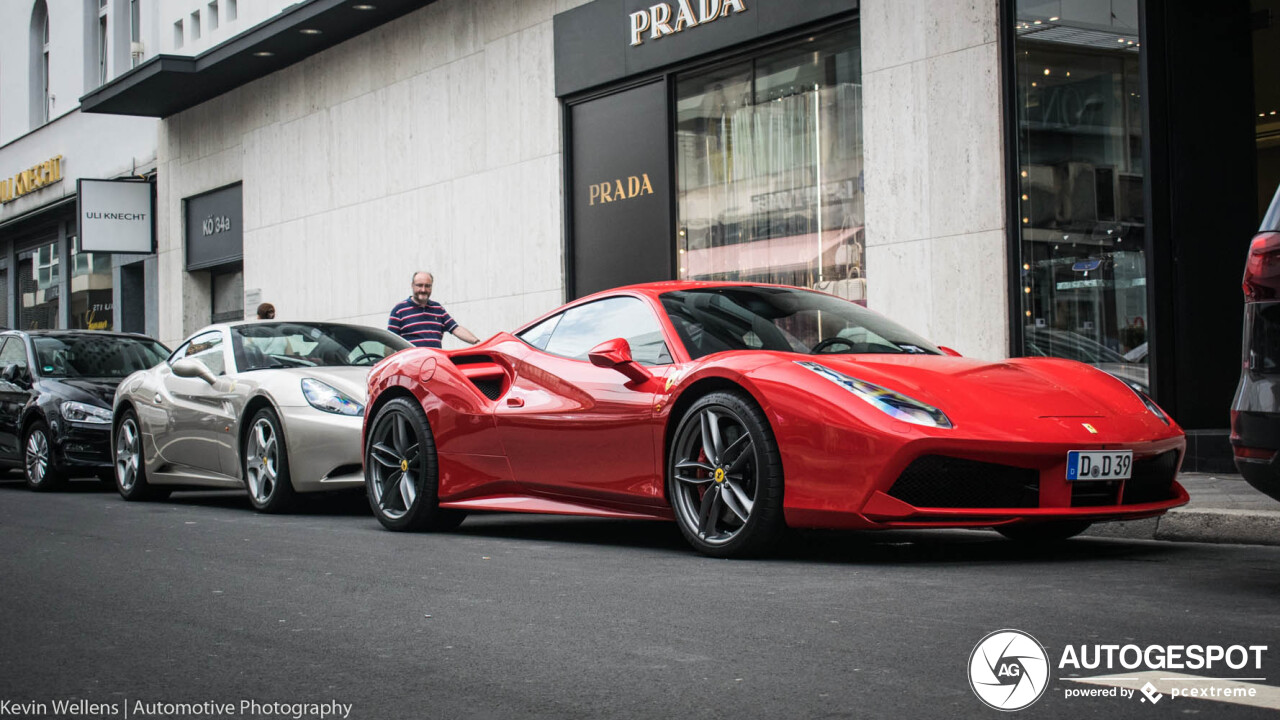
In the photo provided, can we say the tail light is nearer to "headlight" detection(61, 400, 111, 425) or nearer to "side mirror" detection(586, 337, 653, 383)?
"side mirror" detection(586, 337, 653, 383)

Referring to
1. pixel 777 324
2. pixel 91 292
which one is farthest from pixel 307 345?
pixel 91 292

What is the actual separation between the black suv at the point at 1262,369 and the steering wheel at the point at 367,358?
665cm

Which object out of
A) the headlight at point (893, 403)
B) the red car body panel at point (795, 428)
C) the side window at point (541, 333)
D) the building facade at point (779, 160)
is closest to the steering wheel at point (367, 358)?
the red car body panel at point (795, 428)

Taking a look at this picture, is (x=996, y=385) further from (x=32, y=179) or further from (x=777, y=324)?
(x=32, y=179)

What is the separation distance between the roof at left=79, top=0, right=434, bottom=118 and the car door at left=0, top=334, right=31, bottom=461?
6585mm

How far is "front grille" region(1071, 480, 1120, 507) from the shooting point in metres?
5.25

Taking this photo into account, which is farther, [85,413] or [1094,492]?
[85,413]

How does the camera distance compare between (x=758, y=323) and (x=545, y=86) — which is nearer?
(x=758, y=323)

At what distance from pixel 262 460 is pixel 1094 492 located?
5718mm

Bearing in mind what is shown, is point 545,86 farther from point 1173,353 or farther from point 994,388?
point 994,388

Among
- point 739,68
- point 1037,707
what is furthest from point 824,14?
point 1037,707

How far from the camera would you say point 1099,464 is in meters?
5.27

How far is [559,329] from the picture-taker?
23.2ft

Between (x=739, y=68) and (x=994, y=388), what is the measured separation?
839cm
